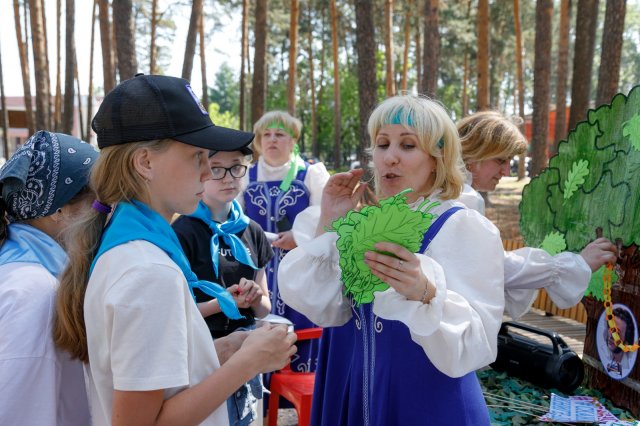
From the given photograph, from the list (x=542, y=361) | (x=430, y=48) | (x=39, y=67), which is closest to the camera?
(x=542, y=361)

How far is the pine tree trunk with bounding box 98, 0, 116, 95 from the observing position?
13366 millimetres

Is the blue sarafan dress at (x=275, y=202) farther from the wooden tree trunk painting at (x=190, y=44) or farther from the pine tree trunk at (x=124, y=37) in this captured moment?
the wooden tree trunk painting at (x=190, y=44)

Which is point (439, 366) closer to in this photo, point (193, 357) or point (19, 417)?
point (193, 357)

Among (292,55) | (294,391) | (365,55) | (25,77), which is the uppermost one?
(292,55)

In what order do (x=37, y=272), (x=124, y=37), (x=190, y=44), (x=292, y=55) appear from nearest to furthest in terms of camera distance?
(x=37, y=272) < (x=124, y=37) < (x=190, y=44) < (x=292, y=55)

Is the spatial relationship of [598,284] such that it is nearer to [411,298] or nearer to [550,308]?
[411,298]

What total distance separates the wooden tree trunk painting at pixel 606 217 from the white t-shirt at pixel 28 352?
2.37m

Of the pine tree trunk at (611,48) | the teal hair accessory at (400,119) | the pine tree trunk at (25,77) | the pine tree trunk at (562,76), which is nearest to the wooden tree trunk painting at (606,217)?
the teal hair accessory at (400,119)

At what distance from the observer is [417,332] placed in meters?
1.50

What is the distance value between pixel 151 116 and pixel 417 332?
0.85 metres

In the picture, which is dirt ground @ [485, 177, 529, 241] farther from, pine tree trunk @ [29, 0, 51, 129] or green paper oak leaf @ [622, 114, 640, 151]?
pine tree trunk @ [29, 0, 51, 129]

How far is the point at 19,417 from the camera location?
1.47 metres

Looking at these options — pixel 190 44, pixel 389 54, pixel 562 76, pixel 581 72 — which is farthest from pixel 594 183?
pixel 389 54

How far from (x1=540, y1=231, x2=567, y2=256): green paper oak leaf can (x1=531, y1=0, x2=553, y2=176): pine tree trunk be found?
371 inches
